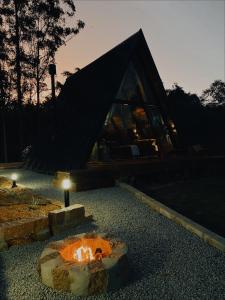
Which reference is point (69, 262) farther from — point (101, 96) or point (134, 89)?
point (134, 89)

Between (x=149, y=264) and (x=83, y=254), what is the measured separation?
3.00ft

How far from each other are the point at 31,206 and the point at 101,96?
21.5 ft

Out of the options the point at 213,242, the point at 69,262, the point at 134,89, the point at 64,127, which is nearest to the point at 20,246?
the point at 69,262

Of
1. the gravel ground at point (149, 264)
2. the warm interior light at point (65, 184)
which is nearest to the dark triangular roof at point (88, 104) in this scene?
the warm interior light at point (65, 184)

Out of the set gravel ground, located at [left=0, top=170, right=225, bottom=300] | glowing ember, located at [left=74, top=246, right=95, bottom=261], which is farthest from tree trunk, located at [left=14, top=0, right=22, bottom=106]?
glowing ember, located at [left=74, top=246, right=95, bottom=261]

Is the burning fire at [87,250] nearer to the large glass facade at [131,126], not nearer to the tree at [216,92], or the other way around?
the large glass facade at [131,126]

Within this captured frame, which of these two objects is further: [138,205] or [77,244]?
[138,205]

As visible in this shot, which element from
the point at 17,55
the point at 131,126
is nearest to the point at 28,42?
the point at 17,55

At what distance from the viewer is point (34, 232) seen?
176 inches

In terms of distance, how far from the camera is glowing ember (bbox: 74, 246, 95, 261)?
3409 mm

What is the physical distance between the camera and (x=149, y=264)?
142 inches

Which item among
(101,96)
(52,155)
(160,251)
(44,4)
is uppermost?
(44,4)

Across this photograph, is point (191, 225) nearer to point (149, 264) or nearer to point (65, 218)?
point (149, 264)

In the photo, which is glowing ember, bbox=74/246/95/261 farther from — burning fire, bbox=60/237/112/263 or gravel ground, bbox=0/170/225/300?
gravel ground, bbox=0/170/225/300
